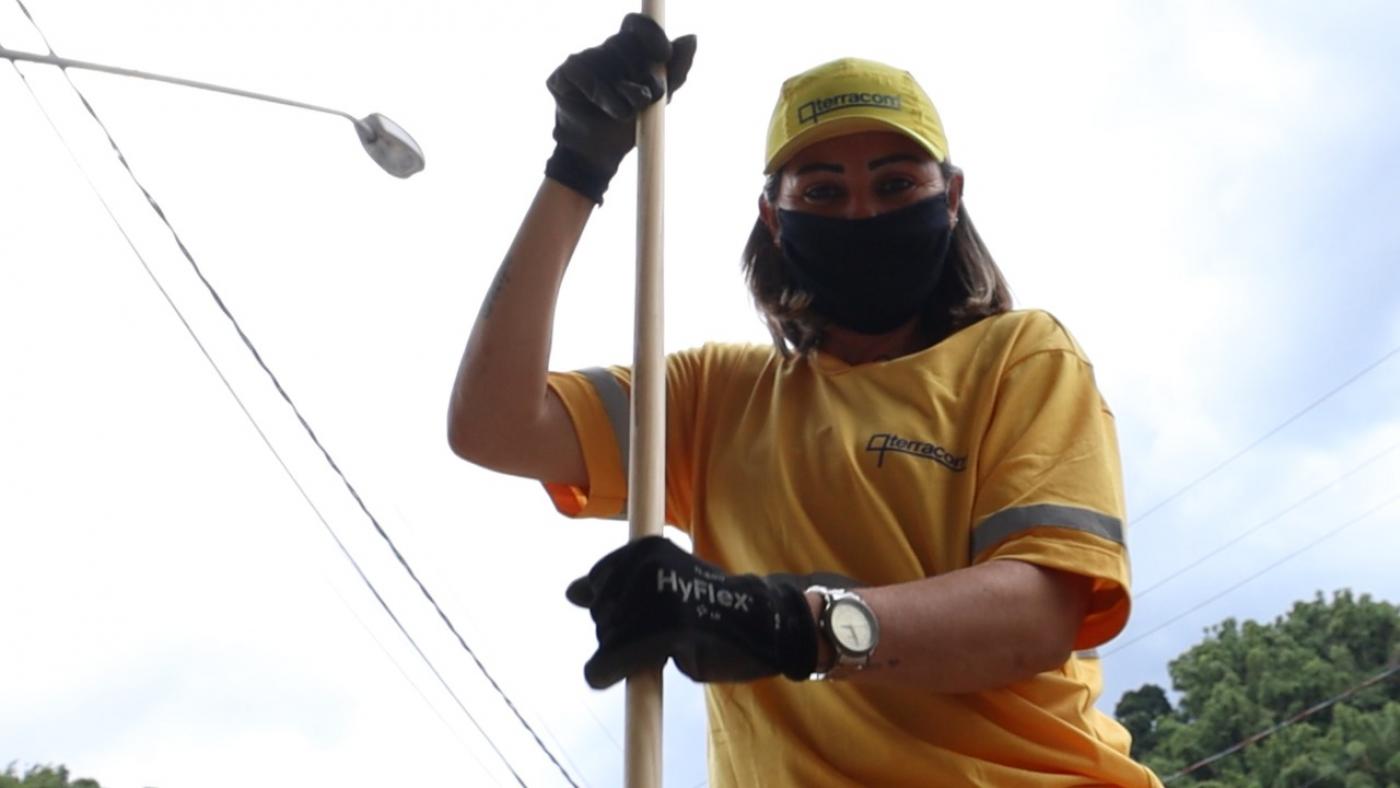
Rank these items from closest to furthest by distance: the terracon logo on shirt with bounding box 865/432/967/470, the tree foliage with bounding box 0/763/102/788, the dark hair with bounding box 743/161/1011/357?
the terracon logo on shirt with bounding box 865/432/967/470
the dark hair with bounding box 743/161/1011/357
the tree foliage with bounding box 0/763/102/788

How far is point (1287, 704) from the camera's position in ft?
156

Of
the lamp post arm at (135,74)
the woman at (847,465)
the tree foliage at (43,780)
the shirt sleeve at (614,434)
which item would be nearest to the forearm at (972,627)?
the woman at (847,465)

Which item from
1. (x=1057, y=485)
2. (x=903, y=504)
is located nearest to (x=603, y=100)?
(x=903, y=504)

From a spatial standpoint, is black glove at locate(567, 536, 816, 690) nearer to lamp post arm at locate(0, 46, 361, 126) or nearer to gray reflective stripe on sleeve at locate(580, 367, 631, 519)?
gray reflective stripe on sleeve at locate(580, 367, 631, 519)

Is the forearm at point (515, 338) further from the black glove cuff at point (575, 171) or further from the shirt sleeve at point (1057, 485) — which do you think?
the shirt sleeve at point (1057, 485)

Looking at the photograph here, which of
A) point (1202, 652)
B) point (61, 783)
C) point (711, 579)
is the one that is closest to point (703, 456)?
point (711, 579)

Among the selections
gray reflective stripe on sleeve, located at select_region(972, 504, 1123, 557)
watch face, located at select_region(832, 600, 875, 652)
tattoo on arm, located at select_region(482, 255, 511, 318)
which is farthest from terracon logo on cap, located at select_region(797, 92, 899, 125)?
watch face, located at select_region(832, 600, 875, 652)

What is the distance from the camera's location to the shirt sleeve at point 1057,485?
2.62m

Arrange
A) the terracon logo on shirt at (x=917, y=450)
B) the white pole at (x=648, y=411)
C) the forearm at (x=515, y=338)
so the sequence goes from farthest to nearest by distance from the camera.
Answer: the forearm at (x=515, y=338) → the terracon logo on shirt at (x=917, y=450) → the white pole at (x=648, y=411)

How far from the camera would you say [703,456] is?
3.10 metres

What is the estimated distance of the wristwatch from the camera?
7.84 feet

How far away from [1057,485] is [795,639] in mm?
569

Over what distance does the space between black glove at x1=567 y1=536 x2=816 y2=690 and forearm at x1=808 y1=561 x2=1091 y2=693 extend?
0.20ft

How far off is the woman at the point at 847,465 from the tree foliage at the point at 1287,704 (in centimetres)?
3991
